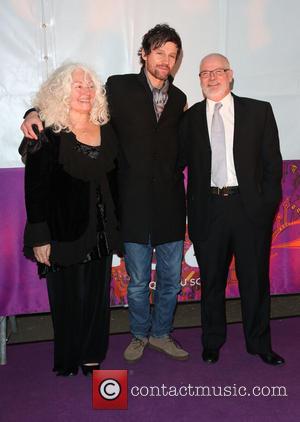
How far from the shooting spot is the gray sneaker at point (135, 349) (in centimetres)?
286

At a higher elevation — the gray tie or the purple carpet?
the gray tie

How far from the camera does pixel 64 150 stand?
232 cm

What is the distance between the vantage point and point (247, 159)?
252cm

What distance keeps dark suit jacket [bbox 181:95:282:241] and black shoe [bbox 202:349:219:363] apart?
73 centimetres

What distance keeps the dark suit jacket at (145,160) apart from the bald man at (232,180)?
10 cm

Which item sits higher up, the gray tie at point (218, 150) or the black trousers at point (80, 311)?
the gray tie at point (218, 150)

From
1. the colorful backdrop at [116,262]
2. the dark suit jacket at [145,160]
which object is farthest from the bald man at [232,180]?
the colorful backdrop at [116,262]

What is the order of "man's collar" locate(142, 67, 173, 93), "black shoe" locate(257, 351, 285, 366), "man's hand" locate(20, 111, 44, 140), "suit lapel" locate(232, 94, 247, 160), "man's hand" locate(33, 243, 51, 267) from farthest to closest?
1. "black shoe" locate(257, 351, 285, 366)
2. "man's collar" locate(142, 67, 173, 93)
3. "suit lapel" locate(232, 94, 247, 160)
4. "man's hand" locate(33, 243, 51, 267)
5. "man's hand" locate(20, 111, 44, 140)

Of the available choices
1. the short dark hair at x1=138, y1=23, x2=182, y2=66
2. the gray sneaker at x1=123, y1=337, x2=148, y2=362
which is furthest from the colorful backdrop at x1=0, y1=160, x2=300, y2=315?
the short dark hair at x1=138, y1=23, x2=182, y2=66

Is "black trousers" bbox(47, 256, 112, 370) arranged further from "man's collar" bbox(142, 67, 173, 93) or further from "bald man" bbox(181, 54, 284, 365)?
"man's collar" bbox(142, 67, 173, 93)

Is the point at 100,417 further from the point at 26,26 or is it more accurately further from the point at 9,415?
the point at 26,26

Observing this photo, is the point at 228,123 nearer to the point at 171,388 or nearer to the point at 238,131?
the point at 238,131

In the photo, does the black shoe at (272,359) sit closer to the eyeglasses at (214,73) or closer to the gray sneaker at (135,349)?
the gray sneaker at (135,349)

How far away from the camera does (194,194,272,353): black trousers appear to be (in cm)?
260
